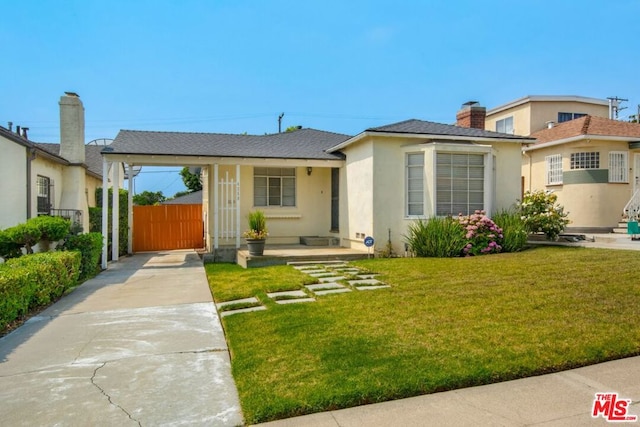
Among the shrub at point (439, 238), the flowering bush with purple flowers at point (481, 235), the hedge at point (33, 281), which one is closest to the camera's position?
the hedge at point (33, 281)

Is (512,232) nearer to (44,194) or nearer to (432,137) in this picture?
(432,137)

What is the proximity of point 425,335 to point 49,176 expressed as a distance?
13.3 meters

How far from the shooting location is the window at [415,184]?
41.0ft

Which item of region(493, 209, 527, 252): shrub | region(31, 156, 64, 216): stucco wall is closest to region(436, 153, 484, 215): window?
region(493, 209, 527, 252): shrub

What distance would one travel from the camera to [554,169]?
17.1 meters

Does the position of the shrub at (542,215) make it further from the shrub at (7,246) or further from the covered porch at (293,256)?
the shrub at (7,246)

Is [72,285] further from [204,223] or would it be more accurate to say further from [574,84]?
[574,84]

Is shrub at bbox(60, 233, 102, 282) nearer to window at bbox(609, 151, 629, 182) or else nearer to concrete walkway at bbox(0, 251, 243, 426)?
concrete walkway at bbox(0, 251, 243, 426)

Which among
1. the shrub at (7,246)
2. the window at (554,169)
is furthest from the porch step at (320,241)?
the window at (554,169)

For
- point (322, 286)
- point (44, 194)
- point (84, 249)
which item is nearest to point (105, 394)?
point (322, 286)

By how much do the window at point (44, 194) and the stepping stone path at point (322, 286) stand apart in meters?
8.28

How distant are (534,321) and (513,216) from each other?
810 cm

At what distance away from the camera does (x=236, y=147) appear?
14.6 m

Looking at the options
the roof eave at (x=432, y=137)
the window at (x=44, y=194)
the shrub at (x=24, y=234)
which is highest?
the roof eave at (x=432, y=137)
